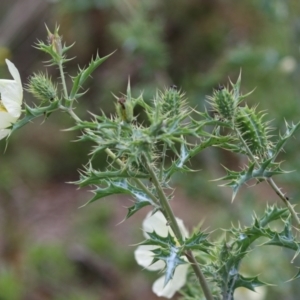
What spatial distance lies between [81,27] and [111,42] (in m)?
0.43

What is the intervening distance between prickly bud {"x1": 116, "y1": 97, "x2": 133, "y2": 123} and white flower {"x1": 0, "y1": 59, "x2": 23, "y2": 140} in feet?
0.76

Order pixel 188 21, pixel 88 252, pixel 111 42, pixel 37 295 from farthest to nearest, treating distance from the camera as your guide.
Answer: pixel 111 42
pixel 188 21
pixel 88 252
pixel 37 295

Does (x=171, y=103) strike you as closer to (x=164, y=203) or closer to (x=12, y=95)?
(x=164, y=203)

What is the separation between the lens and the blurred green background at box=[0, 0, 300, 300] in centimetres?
296

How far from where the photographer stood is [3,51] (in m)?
3.37

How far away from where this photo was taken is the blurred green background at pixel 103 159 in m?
2.96

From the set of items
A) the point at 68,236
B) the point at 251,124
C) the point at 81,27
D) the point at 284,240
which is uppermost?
the point at 251,124

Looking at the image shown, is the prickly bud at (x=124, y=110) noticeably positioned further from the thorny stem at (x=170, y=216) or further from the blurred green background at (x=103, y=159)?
the blurred green background at (x=103, y=159)

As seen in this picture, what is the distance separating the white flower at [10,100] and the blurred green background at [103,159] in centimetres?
65

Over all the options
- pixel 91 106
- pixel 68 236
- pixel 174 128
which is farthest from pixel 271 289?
pixel 91 106

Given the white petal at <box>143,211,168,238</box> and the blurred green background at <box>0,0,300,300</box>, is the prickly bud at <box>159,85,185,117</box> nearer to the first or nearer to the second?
the white petal at <box>143,211,168,238</box>

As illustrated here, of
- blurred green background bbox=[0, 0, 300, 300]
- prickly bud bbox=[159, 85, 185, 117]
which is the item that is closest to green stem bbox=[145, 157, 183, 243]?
prickly bud bbox=[159, 85, 185, 117]

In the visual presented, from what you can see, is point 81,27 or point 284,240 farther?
point 81,27

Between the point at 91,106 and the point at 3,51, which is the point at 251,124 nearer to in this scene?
the point at 3,51
